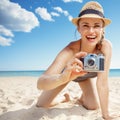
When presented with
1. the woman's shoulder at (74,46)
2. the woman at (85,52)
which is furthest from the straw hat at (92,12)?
the woman's shoulder at (74,46)

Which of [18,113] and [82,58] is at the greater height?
[82,58]

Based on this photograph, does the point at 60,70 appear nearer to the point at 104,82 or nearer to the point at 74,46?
the point at 74,46

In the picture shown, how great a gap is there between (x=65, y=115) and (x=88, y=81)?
723 millimetres

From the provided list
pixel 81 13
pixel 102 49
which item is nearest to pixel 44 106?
pixel 102 49

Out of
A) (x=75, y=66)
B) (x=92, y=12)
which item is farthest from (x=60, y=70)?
(x=92, y=12)

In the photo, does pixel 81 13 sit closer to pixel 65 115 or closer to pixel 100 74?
pixel 100 74

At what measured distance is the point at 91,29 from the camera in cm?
248

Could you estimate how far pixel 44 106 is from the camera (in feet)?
10.5

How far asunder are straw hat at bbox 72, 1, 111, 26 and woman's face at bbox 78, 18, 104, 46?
45 millimetres

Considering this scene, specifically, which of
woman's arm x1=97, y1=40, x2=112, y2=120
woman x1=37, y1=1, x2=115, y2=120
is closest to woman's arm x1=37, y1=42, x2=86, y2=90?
woman x1=37, y1=1, x2=115, y2=120

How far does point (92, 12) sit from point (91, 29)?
0.69ft

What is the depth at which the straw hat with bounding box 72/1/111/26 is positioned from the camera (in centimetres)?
252

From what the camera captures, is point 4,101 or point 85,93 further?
point 4,101

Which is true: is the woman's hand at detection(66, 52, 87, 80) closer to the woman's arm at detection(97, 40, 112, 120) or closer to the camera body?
the camera body
